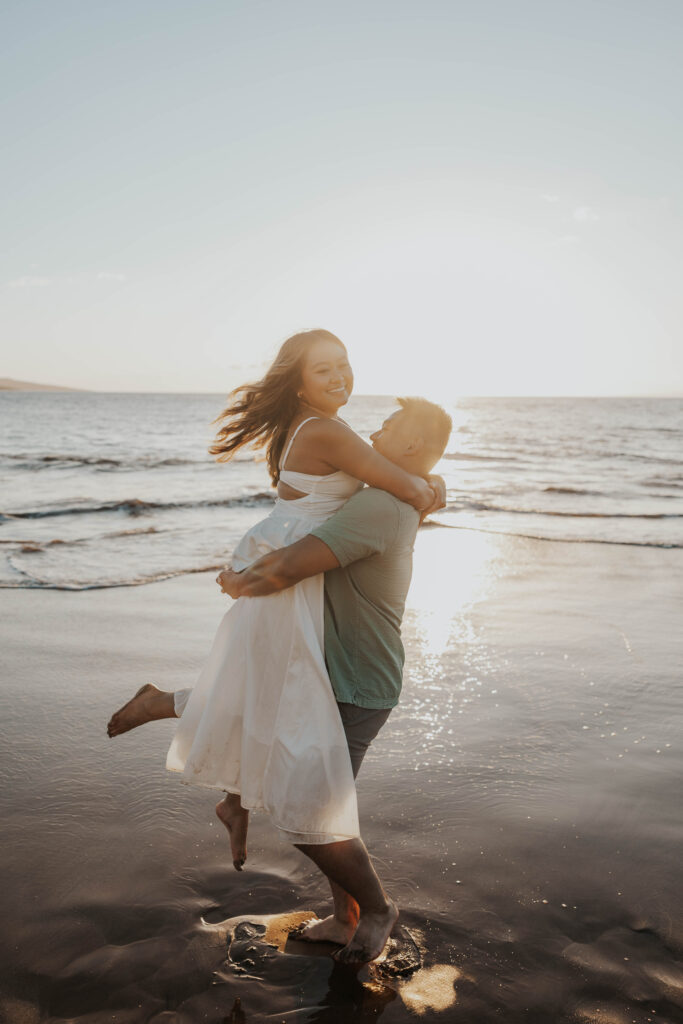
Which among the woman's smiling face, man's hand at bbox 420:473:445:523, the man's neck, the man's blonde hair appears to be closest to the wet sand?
man's hand at bbox 420:473:445:523

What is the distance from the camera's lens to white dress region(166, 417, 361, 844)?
8.32 ft

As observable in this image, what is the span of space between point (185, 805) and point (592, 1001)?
2011 mm

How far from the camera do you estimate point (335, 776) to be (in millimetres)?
2539

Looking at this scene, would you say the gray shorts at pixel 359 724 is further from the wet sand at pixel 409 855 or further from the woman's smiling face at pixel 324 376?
the woman's smiling face at pixel 324 376

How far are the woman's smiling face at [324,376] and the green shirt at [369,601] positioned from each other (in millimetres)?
406

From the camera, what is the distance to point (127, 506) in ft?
50.7

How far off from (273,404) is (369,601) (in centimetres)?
84

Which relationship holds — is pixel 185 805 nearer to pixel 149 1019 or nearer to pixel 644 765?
pixel 149 1019

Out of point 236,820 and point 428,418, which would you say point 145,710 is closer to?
point 236,820

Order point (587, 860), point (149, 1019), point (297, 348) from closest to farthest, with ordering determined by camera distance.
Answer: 1. point (149, 1019)
2. point (297, 348)
3. point (587, 860)

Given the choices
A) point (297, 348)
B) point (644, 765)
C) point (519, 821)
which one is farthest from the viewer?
point (644, 765)

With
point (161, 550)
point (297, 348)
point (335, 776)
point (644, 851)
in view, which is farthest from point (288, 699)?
point (161, 550)

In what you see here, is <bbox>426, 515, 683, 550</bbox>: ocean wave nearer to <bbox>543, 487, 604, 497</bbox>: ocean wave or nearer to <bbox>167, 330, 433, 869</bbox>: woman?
<bbox>543, 487, 604, 497</bbox>: ocean wave

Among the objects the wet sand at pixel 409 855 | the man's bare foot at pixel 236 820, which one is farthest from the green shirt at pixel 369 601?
the wet sand at pixel 409 855
